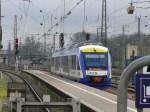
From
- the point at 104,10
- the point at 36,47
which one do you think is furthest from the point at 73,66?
the point at 36,47

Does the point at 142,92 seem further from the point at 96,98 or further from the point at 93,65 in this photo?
the point at 93,65

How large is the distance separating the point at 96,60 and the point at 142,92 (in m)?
32.5

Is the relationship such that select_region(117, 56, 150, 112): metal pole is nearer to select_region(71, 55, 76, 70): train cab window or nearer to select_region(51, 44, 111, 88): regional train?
select_region(51, 44, 111, 88): regional train

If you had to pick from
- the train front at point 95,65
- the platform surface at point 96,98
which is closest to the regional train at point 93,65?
the train front at point 95,65

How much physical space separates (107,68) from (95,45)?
209 centimetres

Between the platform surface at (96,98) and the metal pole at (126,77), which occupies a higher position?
the metal pole at (126,77)

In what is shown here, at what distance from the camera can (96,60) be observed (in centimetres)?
3612

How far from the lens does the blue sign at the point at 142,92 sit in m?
3.61

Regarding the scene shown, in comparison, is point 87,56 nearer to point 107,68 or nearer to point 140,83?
point 107,68

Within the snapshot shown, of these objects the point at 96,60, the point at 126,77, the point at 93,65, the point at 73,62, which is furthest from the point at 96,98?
the point at 126,77

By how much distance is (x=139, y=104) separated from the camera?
363 centimetres

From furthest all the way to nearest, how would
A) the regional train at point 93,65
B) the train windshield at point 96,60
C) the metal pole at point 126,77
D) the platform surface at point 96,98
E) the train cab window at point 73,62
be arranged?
the train cab window at point 73,62
the train windshield at point 96,60
the regional train at point 93,65
the platform surface at point 96,98
the metal pole at point 126,77

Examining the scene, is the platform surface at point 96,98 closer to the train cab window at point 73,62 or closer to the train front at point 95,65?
the train front at point 95,65

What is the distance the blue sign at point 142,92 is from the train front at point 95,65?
31.4 meters
